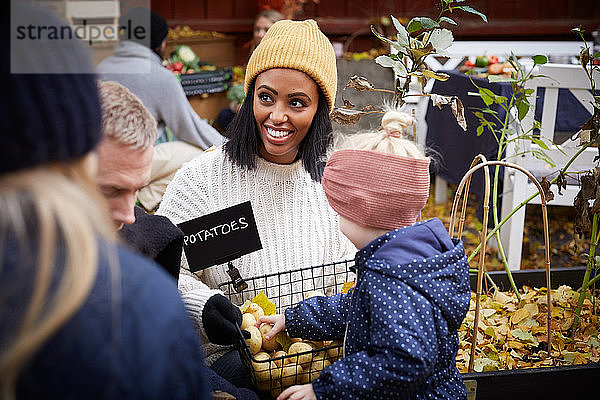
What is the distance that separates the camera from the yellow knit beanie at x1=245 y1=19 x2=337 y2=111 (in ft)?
6.26

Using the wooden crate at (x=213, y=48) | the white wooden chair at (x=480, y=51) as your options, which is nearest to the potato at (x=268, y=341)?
the white wooden chair at (x=480, y=51)

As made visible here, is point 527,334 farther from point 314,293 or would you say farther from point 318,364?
point 318,364

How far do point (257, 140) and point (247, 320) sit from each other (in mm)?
668

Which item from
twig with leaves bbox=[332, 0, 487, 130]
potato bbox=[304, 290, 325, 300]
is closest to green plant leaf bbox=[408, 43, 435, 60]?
twig with leaves bbox=[332, 0, 487, 130]

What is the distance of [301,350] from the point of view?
4.83 feet

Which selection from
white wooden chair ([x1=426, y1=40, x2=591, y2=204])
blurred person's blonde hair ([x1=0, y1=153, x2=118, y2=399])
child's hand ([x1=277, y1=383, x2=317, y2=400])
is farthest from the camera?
white wooden chair ([x1=426, y1=40, x2=591, y2=204])

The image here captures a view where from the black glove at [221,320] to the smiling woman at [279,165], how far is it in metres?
0.34

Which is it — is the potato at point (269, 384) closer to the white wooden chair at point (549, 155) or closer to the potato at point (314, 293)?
the potato at point (314, 293)

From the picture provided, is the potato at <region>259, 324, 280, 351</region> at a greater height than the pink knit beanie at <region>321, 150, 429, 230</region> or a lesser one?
lesser

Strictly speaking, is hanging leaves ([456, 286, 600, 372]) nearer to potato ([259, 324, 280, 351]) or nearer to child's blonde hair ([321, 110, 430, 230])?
potato ([259, 324, 280, 351])

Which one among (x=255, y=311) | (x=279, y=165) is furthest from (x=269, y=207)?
(x=255, y=311)

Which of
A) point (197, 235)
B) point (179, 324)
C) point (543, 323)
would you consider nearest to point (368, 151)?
point (197, 235)

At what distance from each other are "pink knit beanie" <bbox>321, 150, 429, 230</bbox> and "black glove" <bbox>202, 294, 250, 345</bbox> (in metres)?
0.37

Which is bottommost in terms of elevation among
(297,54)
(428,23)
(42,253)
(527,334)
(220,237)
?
(527,334)
